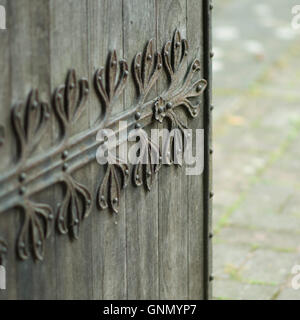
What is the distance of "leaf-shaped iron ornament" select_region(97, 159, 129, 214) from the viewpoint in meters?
2.41

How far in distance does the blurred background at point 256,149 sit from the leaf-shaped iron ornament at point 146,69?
1574 millimetres

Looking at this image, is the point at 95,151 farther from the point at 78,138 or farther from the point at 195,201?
the point at 195,201

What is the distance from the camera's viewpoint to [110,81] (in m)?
2.36

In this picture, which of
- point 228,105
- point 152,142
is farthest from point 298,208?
point 152,142

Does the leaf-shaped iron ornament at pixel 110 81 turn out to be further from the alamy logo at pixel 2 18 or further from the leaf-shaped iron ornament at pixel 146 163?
the alamy logo at pixel 2 18

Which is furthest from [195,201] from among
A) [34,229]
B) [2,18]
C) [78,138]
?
[2,18]

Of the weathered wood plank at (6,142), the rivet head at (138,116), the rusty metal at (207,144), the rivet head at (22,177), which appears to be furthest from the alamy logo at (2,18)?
the rusty metal at (207,144)

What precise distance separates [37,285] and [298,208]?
9.81 ft

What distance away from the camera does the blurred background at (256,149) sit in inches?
166

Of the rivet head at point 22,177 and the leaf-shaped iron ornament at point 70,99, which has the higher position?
the leaf-shaped iron ornament at point 70,99

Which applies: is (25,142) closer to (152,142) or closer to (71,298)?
(71,298)

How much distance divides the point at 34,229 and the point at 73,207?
19 cm

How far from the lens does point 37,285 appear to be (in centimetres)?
217

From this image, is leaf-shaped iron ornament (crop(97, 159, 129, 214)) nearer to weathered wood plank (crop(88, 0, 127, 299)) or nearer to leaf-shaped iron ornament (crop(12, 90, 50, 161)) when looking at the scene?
weathered wood plank (crop(88, 0, 127, 299))
